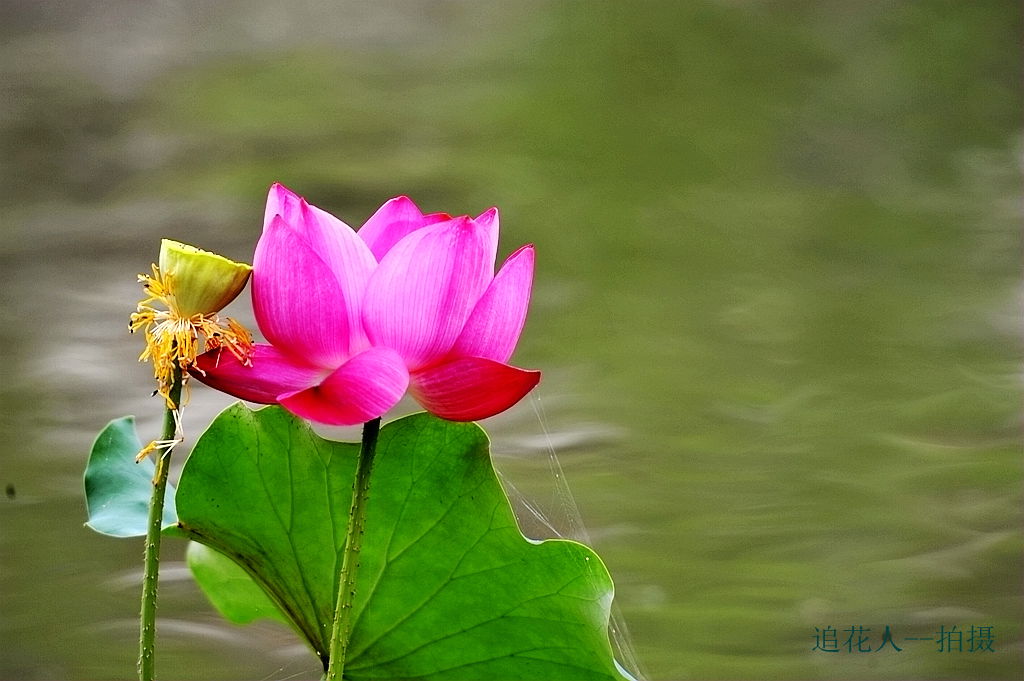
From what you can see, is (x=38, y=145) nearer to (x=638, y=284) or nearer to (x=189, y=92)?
(x=189, y=92)

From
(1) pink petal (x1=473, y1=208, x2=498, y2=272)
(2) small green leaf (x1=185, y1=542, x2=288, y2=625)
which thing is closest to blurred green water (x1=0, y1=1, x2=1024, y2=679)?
(2) small green leaf (x1=185, y1=542, x2=288, y2=625)

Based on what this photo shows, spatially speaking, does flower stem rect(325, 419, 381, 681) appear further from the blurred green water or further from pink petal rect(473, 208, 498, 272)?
the blurred green water

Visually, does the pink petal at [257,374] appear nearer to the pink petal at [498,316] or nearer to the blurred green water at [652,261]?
the pink petal at [498,316]

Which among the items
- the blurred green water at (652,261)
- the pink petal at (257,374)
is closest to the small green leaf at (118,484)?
the pink petal at (257,374)

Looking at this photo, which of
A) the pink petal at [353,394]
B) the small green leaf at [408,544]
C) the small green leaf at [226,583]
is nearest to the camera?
the pink petal at [353,394]

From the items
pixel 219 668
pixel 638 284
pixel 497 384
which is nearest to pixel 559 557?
pixel 497 384

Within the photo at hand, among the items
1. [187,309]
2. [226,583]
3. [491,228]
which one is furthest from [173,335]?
[226,583]

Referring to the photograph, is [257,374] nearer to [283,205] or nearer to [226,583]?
[283,205]
